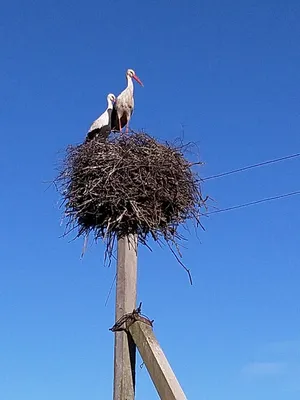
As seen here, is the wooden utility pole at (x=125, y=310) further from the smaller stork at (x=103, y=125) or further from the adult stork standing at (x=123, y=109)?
the adult stork standing at (x=123, y=109)

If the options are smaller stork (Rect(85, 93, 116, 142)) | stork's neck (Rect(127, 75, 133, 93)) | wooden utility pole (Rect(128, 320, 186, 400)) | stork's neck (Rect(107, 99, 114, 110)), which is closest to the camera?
wooden utility pole (Rect(128, 320, 186, 400))

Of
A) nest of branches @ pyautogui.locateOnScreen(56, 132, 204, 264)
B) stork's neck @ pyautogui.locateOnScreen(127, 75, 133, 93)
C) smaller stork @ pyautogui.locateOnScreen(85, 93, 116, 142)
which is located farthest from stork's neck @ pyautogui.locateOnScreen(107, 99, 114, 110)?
nest of branches @ pyautogui.locateOnScreen(56, 132, 204, 264)

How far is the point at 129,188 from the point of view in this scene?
308 centimetres

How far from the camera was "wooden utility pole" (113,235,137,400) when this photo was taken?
246 cm

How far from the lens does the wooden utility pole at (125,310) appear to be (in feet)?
8.05

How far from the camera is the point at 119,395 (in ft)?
7.95

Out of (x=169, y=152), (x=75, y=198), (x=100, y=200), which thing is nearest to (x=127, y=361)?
(x=100, y=200)

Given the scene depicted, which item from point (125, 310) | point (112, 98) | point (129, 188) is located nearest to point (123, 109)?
point (112, 98)

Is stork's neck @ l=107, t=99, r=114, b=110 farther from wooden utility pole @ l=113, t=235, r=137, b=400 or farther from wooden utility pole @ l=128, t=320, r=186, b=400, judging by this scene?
wooden utility pole @ l=128, t=320, r=186, b=400

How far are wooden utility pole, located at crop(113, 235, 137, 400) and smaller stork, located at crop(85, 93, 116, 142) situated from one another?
4.49 ft

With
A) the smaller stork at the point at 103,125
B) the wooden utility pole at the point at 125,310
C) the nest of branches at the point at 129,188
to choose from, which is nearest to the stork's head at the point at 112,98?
the smaller stork at the point at 103,125

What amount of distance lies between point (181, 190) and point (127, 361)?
46.4 inches

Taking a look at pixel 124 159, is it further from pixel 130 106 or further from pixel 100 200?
pixel 130 106

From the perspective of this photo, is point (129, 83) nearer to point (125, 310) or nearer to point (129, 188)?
point (129, 188)
